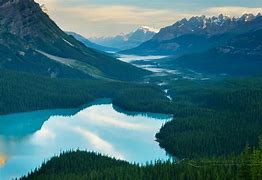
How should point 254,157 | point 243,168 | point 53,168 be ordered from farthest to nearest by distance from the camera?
point 53,168, point 243,168, point 254,157

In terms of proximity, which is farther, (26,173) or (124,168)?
(26,173)

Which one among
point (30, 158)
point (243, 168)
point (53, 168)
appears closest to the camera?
point (243, 168)

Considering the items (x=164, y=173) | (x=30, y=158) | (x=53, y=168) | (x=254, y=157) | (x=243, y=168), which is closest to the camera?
(x=254, y=157)

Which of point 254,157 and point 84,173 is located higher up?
point 254,157

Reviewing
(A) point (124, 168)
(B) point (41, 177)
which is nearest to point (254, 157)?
(A) point (124, 168)

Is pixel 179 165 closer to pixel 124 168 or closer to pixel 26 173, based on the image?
pixel 124 168

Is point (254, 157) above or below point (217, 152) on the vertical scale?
above

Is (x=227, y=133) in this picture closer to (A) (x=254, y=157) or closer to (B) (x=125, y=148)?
(B) (x=125, y=148)

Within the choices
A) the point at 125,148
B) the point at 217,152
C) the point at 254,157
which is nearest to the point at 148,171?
the point at 254,157

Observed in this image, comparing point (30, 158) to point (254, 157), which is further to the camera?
point (30, 158)
